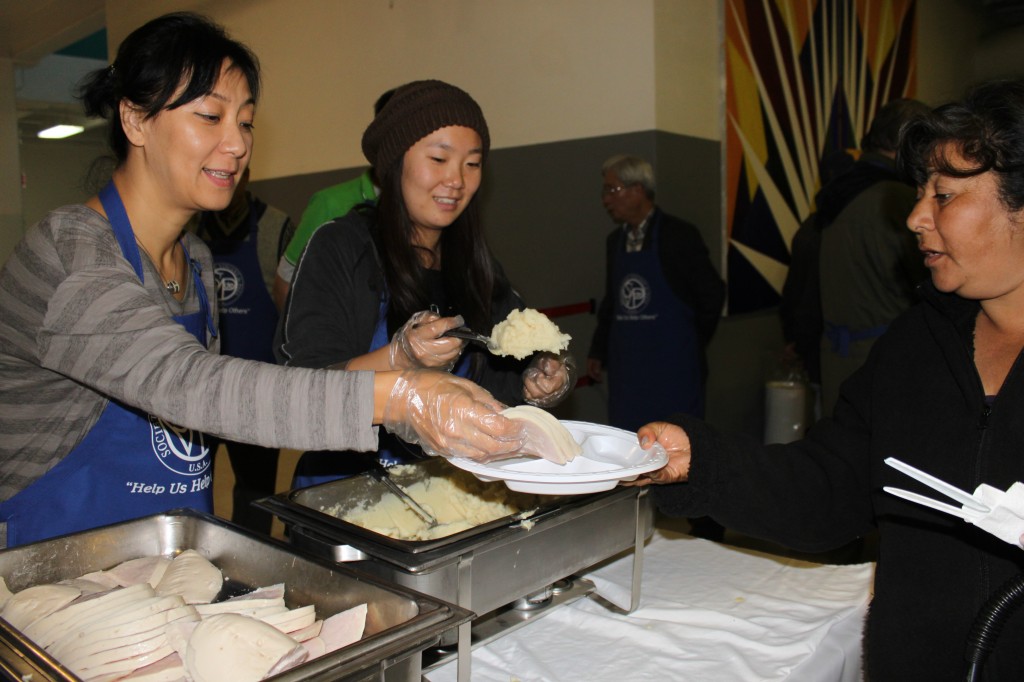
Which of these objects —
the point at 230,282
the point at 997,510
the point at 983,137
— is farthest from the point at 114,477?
the point at 230,282

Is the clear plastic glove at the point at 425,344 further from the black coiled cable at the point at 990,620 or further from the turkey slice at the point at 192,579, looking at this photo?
the black coiled cable at the point at 990,620

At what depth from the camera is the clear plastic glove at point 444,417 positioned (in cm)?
121

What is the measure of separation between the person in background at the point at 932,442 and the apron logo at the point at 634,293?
8.39 ft

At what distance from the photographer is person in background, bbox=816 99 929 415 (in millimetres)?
3506

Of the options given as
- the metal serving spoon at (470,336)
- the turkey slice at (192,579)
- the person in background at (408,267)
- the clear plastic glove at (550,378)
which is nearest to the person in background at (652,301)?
the person in background at (408,267)

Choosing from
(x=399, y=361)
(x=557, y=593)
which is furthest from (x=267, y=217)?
(x=557, y=593)

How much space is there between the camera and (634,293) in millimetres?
4285

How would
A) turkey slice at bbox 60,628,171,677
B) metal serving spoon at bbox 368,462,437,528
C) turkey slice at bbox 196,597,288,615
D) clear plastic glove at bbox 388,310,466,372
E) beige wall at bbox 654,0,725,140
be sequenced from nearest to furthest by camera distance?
1. turkey slice at bbox 60,628,171,677
2. turkey slice at bbox 196,597,288,615
3. metal serving spoon at bbox 368,462,437,528
4. clear plastic glove at bbox 388,310,466,372
5. beige wall at bbox 654,0,725,140

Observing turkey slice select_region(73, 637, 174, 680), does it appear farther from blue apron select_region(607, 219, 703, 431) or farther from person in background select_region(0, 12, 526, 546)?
blue apron select_region(607, 219, 703, 431)

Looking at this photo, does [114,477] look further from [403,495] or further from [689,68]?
[689,68]

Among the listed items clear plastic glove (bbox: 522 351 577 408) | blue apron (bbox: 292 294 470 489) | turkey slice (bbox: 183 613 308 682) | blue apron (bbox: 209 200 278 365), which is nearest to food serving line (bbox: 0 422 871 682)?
turkey slice (bbox: 183 613 308 682)

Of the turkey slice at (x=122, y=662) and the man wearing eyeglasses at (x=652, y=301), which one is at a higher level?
the man wearing eyeglasses at (x=652, y=301)

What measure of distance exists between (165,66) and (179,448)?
0.76m

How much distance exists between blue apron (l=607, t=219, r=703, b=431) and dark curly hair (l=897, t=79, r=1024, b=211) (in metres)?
2.69
